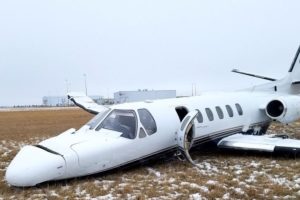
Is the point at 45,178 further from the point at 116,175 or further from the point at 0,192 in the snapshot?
the point at 116,175

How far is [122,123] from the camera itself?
31.8ft

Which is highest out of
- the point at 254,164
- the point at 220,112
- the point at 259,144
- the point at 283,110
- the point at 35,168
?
the point at 220,112

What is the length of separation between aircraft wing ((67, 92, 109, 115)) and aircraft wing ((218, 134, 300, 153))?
6.74 m

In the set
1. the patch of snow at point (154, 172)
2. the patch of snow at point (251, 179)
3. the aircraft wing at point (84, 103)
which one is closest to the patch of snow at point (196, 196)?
the patch of snow at point (251, 179)

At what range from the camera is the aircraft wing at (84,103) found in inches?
664

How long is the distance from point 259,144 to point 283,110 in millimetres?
3382

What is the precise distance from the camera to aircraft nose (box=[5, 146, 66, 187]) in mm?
7383

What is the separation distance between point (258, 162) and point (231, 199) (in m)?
3.97

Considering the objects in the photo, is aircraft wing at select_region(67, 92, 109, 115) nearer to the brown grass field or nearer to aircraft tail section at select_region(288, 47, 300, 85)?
the brown grass field

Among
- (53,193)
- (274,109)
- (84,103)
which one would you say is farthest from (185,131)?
(84,103)

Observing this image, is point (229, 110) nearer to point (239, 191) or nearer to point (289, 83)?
point (289, 83)

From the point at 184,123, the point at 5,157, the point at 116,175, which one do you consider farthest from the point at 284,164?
the point at 5,157

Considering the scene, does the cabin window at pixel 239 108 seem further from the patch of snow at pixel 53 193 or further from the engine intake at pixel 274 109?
the patch of snow at pixel 53 193


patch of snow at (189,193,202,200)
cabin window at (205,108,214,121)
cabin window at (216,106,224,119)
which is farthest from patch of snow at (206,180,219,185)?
cabin window at (216,106,224,119)
